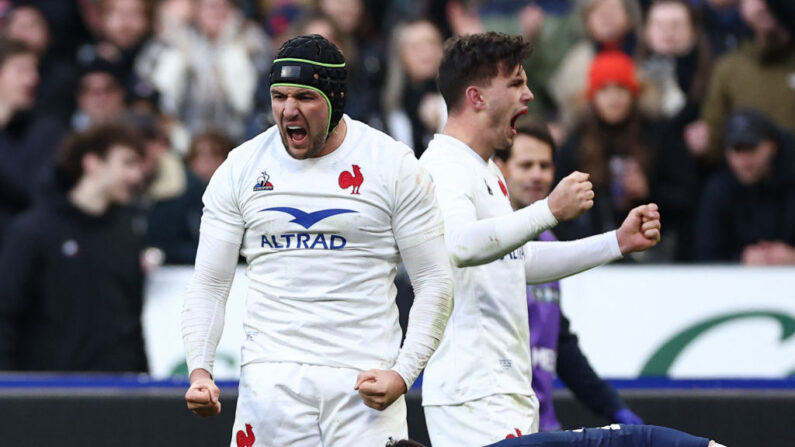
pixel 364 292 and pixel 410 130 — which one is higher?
pixel 410 130

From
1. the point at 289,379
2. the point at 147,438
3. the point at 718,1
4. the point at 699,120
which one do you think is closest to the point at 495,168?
the point at 289,379

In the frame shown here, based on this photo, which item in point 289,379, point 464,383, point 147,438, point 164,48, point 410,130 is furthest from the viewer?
point 164,48

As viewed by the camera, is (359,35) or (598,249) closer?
(598,249)

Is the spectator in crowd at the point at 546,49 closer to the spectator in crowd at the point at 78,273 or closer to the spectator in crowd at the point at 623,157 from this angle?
the spectator in crowd at the point at 623,157

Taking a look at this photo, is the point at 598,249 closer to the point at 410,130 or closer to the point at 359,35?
the point at 410,130

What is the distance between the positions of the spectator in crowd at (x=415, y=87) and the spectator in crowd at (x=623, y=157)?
1331 mm

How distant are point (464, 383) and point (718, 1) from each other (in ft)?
21.1

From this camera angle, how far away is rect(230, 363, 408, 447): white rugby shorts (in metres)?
4.72

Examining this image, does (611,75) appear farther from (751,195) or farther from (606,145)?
(751,195)

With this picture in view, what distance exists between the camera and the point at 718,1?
10.9m

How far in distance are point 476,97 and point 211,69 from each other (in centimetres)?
620

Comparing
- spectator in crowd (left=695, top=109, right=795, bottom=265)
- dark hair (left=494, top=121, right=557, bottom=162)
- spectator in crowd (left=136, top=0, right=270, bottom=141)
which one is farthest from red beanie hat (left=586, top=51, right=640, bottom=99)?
dark hair (left=494, top=121, right=557, bottom=162)

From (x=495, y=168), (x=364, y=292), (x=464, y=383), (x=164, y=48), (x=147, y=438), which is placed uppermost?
(x=164, y=48)

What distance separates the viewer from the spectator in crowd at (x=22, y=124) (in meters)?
10.3
